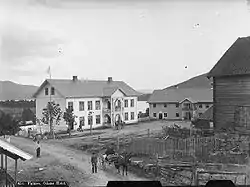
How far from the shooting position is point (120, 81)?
1.62 metres

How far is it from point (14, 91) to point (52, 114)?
10.2 inches

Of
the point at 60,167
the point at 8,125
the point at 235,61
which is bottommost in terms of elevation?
the point at 60,167

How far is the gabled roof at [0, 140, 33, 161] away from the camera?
1578 mm

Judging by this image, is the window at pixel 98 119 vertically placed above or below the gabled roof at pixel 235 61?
below

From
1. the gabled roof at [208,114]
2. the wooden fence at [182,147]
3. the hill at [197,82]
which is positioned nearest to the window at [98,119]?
the wooden fence at [182,147]

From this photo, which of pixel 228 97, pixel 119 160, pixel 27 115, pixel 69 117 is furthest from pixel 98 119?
pixel 228 97

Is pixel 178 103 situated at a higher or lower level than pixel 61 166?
higher

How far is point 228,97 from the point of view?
5.30 ft

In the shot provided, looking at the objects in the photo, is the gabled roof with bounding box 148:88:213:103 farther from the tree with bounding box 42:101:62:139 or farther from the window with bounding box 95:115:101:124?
the tree with bounding box 42:101:62:139

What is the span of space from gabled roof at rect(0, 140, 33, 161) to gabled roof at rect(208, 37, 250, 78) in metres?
1.23

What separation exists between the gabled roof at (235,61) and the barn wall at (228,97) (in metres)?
0.04

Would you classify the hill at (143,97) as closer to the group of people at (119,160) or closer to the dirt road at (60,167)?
the group of people at (119,160)

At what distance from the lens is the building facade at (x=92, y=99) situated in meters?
1.58

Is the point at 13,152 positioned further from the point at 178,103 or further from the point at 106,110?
the point at 178,103
